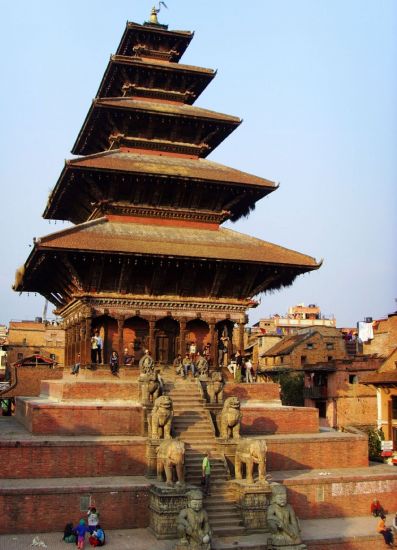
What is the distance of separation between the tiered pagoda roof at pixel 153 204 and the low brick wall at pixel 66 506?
26.5ft

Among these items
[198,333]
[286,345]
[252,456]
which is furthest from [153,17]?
[286,345]

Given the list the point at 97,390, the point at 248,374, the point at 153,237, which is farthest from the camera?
the point at 153,237

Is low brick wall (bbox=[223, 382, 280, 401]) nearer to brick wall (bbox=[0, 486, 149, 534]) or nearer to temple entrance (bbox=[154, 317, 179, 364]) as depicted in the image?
temple entrance (bbox=[154, 317, 179, 364])

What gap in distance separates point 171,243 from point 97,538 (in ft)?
37.6

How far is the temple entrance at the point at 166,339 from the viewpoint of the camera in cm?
2438

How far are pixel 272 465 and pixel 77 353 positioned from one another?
29.0 feet

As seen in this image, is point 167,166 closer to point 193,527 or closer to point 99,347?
point 99,347

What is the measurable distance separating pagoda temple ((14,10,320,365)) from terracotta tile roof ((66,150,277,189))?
0.06 metres

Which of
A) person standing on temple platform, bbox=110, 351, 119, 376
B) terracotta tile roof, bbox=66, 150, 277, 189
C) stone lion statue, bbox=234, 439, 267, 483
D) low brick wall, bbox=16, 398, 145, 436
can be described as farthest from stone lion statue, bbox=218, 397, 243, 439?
terracotta tile roof, bbox=66, 150, 277, 189

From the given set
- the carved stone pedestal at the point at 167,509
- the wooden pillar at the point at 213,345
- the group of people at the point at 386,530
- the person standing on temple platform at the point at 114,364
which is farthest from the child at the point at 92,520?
the wooden pillar at the point at 213,345

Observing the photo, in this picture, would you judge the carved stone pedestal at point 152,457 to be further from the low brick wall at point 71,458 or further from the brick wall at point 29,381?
the brick wall at point 29,381

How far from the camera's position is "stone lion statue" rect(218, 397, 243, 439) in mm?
18250

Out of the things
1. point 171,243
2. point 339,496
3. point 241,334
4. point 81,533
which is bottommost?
point 81,533

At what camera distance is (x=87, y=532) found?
15.2m
